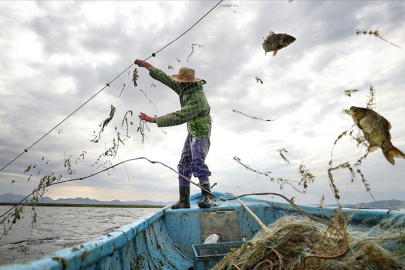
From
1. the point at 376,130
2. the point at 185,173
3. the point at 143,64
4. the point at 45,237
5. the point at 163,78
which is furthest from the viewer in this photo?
the point at 45,237

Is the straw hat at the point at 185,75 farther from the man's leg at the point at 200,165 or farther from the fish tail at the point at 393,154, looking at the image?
the fish tail at the point at 393,154

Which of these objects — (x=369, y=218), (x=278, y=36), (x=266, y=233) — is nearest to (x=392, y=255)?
(x=266, y=233)

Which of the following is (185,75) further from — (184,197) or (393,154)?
(393,154)

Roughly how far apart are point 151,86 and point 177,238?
275cm

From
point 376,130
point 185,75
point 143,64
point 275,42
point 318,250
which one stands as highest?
point 143,64

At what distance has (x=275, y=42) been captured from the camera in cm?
318

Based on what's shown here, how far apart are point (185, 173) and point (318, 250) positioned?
3935 millimetres

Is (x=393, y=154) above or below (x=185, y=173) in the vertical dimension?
below

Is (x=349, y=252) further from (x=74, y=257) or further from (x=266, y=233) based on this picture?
(x=74, y=257)

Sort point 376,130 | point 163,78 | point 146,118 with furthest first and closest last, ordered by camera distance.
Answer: point 163,78 → point 146,118 → point 376,130

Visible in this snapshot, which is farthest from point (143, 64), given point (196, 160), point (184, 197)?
point (184, 197)

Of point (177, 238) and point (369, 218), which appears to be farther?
point (177, 238)

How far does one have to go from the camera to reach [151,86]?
15.2 ft

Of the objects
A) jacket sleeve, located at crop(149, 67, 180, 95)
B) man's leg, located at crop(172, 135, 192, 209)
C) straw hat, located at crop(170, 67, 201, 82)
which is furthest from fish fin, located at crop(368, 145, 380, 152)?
jacket sleeve, located at crop(149, 67, 180, 95)
